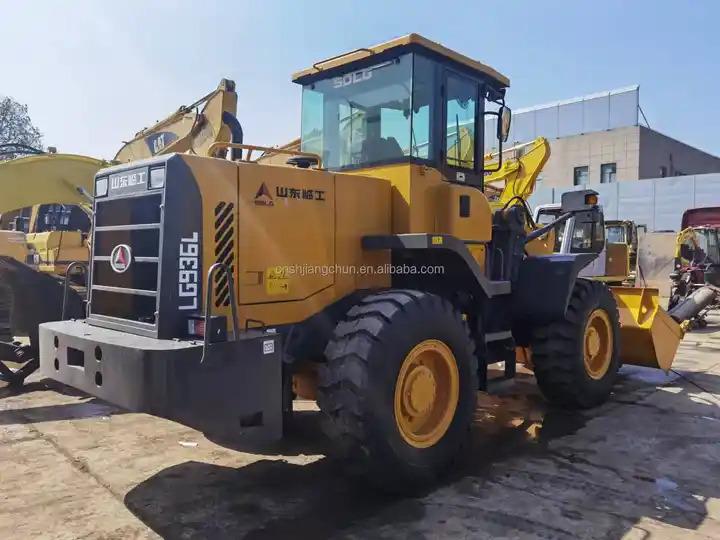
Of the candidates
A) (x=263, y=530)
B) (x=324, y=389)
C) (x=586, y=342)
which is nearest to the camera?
(x=263, y=530)

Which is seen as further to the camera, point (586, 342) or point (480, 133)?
point (586, 342)

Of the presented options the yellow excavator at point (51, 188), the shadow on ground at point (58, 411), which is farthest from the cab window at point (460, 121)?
the shadow on ground at point (58, 411)

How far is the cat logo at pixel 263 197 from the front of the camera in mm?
4047

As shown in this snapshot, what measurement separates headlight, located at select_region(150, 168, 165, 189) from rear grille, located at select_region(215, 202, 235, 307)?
36 cm

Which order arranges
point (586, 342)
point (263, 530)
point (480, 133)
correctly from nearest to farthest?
1. point (263, 530)
2. point (480, 133)
3. point (586, 342)

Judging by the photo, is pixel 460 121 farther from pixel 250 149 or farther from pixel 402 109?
→ pixel 250 149

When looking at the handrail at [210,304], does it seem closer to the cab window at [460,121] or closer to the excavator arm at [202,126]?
the cab window at [460,121]

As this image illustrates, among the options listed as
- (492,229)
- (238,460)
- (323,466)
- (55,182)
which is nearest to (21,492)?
(238,460)

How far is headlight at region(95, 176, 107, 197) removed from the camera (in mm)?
4391

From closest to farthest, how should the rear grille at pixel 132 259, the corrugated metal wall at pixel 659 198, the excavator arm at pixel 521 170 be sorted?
the rear grille at pixel 132 259 < the excavator arm at pixel 521 170 < the corrugated metal wall at pixel 659 198

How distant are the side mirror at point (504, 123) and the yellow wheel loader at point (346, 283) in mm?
31

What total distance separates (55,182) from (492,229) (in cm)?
570

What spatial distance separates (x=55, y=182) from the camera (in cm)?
802

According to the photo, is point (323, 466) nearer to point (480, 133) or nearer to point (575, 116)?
point (480, 133)
